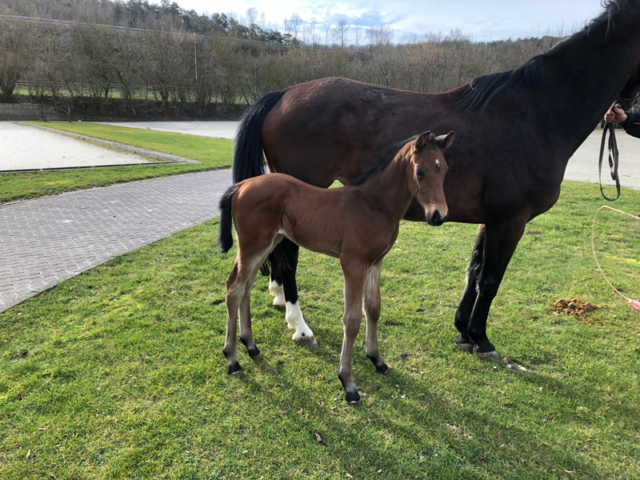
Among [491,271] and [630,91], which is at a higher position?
[630,91]

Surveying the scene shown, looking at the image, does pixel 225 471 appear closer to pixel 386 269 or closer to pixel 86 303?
pixel 86 303

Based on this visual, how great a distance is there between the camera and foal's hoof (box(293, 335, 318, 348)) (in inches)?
148

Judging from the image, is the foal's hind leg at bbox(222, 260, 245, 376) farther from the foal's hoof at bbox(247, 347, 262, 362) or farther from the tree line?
the tree line

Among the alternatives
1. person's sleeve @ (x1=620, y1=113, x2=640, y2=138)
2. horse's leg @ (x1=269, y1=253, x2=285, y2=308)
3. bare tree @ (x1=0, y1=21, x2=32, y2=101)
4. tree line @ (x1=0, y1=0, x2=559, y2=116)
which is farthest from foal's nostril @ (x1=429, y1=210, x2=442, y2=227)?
bare tree @ (x1=0, y1=21, x2=32, y2=101)

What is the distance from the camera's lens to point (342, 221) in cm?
289

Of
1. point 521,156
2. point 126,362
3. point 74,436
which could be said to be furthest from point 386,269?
point 74,436

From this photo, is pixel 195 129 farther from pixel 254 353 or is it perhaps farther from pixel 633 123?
pixel 633 123

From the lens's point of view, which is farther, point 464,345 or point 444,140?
point 464,345

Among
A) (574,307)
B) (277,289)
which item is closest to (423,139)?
(277,289)

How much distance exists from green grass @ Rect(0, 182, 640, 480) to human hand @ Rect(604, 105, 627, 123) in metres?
2.17

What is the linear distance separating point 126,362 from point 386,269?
3.65 m

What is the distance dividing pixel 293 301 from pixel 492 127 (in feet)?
8.21

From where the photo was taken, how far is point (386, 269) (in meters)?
5.68

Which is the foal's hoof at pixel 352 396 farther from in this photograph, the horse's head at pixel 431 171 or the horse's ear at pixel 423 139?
the horse's ear at pixel 423 139
